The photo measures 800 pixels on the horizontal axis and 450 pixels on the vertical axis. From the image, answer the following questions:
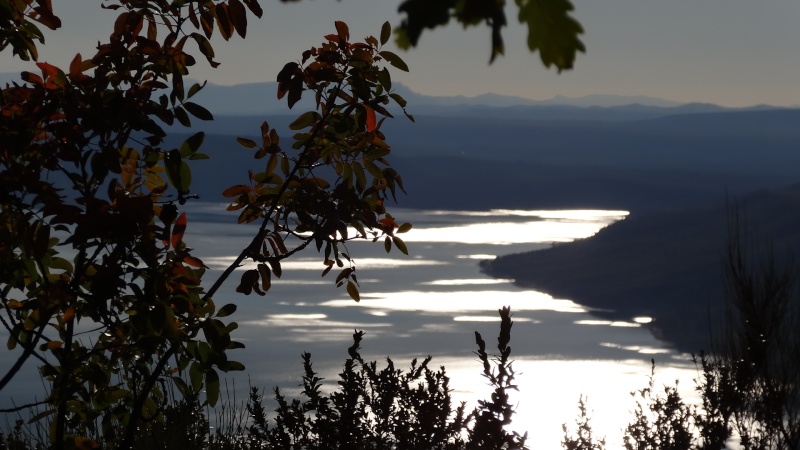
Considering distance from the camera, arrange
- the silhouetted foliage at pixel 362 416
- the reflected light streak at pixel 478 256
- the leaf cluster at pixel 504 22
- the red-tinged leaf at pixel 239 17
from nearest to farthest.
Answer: the leaf cluster at pixel 504 22
the red-tinged leaf at pixel 239 17
the silhouetted foliage at pixel 362 416
the reflected light streak at pixel 478 256

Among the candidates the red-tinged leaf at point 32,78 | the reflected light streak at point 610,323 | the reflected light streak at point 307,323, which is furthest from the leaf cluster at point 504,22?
the reflected light streak at point 610,323

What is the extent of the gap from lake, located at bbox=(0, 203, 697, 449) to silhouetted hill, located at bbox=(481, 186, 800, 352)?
9.95ft

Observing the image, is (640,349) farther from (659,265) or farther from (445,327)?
(659,265)

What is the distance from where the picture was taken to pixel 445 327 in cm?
7238

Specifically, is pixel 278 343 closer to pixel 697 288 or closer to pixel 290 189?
pixel 697 288

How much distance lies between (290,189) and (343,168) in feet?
0.85

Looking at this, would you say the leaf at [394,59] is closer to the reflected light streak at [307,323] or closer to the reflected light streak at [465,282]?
the reflected light streak at [307,323]

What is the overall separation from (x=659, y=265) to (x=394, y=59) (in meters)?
98.7

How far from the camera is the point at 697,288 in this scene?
3465 inches

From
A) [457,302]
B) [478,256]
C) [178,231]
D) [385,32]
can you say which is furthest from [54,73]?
[478,256]

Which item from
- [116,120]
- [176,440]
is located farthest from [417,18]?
[176,440]

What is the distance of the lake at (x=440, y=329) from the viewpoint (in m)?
51.1

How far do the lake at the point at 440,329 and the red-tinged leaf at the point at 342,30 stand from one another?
81.7ft

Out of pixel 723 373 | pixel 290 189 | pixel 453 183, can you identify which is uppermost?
pixel 453 183
